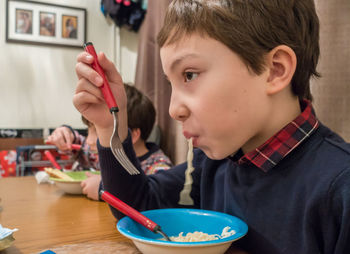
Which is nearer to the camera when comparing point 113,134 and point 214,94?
point 214,94

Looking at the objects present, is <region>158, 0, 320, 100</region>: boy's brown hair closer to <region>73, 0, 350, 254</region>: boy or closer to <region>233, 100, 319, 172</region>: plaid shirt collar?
<region>73, 0, 350, 254</region>: boy

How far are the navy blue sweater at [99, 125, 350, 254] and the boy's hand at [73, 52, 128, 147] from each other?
6 centimetres

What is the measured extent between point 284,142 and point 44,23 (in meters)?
2.75

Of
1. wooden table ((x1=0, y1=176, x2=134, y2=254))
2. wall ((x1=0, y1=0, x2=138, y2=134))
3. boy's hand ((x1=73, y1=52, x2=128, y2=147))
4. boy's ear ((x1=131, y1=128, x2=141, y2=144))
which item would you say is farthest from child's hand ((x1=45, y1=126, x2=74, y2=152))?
wall ((x1=0, y1=0, x2=138, y2=134))

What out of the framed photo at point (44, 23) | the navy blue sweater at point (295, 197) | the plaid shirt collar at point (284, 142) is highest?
the framed photo at point (44, 23)

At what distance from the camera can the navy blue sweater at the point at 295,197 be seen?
0.56m

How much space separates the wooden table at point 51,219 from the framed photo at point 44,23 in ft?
A: 6.50

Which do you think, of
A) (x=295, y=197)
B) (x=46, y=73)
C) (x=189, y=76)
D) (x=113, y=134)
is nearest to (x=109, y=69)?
(x=113, y=134)

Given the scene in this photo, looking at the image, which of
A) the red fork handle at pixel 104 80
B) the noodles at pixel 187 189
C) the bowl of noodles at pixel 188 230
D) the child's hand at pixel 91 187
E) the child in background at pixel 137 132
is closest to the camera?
the bowl of noodles at pixel 188 230

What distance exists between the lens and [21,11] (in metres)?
2.82

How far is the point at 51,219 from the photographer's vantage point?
0.83 metres

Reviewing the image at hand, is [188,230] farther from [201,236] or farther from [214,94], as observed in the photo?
[214,94]

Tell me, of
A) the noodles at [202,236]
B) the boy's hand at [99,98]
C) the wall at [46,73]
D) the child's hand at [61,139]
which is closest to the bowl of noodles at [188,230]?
the noodles at [202,236]

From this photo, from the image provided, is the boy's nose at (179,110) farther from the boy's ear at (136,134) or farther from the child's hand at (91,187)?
the boy's ear at (136,134)
